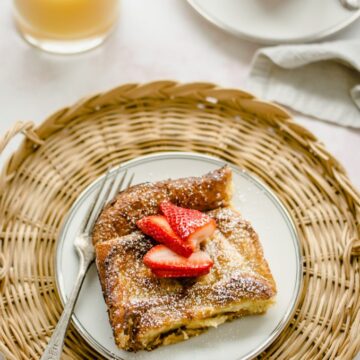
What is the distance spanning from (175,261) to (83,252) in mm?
255


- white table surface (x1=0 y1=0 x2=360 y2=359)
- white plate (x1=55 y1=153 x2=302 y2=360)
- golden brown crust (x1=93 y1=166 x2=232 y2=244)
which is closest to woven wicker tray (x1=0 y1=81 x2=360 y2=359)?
white plate (x1=55 y1=153 x2=302 y2=360)

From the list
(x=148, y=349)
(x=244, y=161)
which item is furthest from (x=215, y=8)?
(x=148, y=349)

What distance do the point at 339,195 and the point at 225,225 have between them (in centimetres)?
36

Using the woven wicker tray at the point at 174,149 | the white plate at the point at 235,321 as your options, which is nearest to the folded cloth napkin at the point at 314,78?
the woven wicker tray at the point at 174,149

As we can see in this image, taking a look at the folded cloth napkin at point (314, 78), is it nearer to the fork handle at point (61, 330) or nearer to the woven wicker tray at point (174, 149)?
the woven wicker tray at point (174, 149)

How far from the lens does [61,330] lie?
1650mm

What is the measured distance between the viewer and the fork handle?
1629 mm

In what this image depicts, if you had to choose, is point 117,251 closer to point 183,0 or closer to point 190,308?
point 190,308

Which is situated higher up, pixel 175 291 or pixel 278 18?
pixel 278 18

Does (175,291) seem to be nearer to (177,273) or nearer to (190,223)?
(177,273)

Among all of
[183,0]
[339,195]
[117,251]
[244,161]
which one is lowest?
[117,251]

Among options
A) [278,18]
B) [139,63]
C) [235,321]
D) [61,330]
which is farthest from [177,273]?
[278,18]

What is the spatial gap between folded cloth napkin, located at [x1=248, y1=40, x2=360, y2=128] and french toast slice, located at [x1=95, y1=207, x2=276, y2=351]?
0.69 meters

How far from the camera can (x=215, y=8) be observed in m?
2.41
